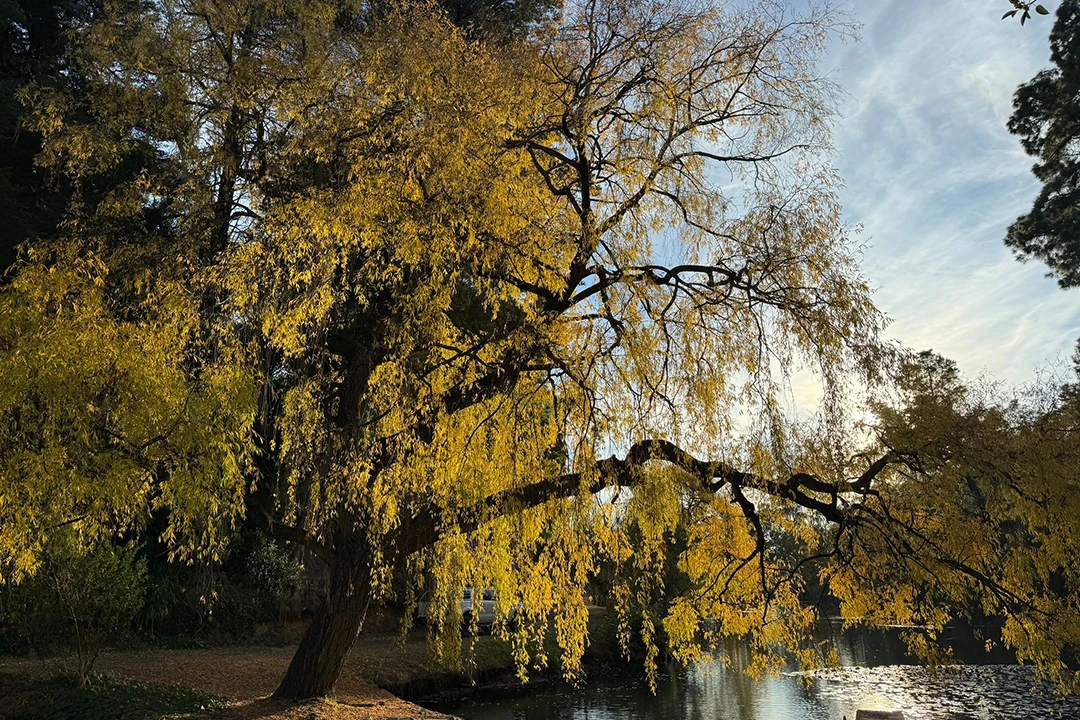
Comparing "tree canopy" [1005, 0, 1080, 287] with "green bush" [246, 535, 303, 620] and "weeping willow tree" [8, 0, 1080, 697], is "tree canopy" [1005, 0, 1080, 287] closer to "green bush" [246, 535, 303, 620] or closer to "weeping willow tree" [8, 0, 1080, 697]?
"weeping willow tree" [8, 0, 1080, 697]

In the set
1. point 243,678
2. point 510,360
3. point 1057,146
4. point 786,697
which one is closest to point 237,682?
point 243,678

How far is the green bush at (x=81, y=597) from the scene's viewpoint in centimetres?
848

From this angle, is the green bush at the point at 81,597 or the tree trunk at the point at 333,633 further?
the green bush at the point at 81,597

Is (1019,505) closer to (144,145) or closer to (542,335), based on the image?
(542,335)

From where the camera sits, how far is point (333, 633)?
26.6 ft

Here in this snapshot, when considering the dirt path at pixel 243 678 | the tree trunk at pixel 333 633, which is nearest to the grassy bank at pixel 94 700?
the dirt path at pixel 243 678

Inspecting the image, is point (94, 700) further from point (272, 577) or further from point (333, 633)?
point (272, 577)

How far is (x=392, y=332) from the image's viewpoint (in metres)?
7.27

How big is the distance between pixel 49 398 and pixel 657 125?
581 centimetres

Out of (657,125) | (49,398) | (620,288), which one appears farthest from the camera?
(657,125)

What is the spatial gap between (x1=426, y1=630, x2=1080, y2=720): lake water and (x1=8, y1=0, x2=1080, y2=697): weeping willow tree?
5576 mm

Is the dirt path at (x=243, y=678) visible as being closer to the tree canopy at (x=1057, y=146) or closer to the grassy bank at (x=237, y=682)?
the grassy bank at (x=237, y=682)

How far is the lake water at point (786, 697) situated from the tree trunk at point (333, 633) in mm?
4756

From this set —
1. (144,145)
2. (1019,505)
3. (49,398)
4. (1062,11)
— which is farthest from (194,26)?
(1062,11)
